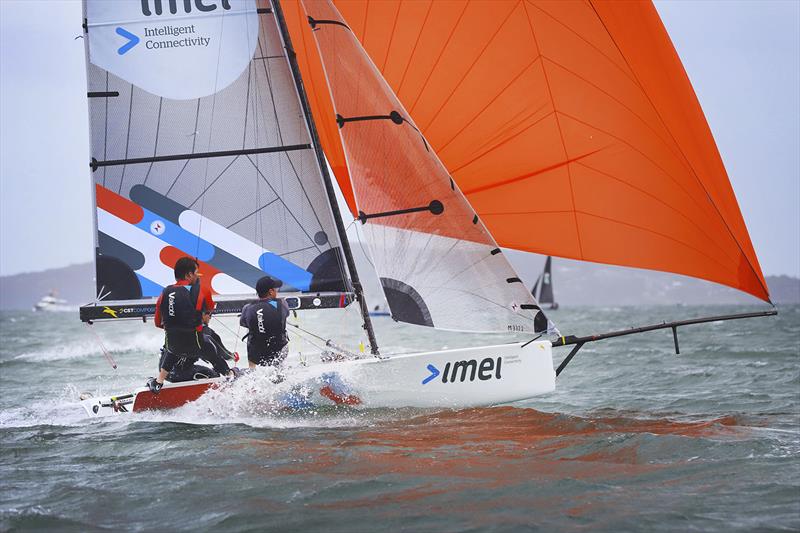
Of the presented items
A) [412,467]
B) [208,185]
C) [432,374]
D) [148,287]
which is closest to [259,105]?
[208,185]

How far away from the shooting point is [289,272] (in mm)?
7395

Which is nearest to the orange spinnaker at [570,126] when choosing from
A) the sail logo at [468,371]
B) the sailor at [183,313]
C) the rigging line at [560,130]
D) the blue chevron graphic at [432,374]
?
the rigging line at [560,130]

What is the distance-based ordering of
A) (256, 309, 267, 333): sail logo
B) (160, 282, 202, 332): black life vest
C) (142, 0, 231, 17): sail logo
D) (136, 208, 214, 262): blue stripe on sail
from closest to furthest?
(160, 282, 202, 332): black life vest, (256, 309, 267, 333): sail logo, (142, 0, 231, 17): sail logo, (136, 208, 214, 262): blue stripe on sail

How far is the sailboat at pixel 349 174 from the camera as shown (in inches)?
272

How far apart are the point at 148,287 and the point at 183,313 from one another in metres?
0.98

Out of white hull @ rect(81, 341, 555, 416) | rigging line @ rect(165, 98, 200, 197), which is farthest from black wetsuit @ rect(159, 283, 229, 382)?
rigging line @ rect(165, 98, 200, 197)

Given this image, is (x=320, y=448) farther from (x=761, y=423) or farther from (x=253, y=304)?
(x=761, y=423)

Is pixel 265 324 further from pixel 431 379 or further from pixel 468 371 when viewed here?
pixel 468 371

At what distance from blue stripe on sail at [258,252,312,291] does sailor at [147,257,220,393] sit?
78cm

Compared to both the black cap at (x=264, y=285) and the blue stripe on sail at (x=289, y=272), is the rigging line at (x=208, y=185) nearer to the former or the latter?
the blue stripe on sail at (x=289, y=272)

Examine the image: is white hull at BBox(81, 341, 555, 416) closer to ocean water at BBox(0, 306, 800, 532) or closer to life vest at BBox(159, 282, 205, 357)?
ocean water at BBox(0, 306, 800, 532)

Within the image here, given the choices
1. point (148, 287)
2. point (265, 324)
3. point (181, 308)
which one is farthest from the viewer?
point (148, 287)

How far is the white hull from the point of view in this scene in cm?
669

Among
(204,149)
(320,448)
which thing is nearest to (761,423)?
(320,448)
